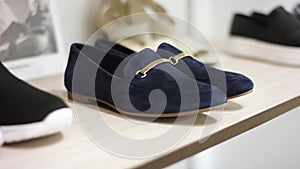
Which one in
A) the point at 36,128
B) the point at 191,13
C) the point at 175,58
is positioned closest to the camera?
the point at 36,128

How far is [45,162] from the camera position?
395 mm

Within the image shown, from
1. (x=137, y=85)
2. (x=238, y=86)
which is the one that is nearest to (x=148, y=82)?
(x=137, y=85)

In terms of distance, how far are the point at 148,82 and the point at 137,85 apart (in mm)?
15

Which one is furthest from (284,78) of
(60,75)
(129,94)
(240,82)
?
(60,75)

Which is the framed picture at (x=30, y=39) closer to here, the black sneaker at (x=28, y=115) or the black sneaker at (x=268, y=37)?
the black sneaker at (x=28, y=115)

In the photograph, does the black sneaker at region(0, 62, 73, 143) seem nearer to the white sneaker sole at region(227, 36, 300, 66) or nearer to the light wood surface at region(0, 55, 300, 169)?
the light wood surface at region(0, 55, 300, 169)

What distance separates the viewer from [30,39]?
0.71 metres

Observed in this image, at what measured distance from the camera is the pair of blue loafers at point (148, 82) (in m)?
0.47

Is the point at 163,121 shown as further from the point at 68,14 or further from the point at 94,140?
the point at 68,14

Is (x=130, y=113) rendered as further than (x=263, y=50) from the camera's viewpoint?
No

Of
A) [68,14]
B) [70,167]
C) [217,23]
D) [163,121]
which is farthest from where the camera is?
[217,23]

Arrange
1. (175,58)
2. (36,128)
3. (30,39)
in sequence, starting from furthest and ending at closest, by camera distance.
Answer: (30,39)
(175,58)
(36,128)

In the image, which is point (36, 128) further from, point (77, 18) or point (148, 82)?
point (77, 18)

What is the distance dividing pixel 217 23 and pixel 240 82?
2.05ft
